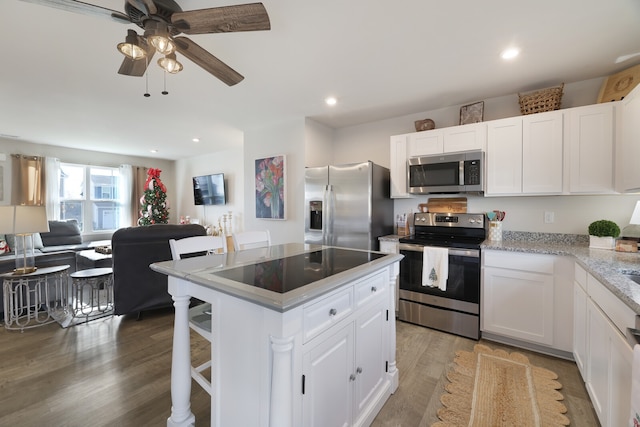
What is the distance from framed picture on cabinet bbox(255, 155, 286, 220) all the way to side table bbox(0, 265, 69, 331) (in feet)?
7.75

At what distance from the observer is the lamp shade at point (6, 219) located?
2.54m

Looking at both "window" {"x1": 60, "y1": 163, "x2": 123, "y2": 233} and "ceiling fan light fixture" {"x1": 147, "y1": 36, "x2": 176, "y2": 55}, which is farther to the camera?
"window" {"x1": 60, "y1": 163, "x2": 123, "y2": 233}

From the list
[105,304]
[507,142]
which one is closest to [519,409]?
[507,142]

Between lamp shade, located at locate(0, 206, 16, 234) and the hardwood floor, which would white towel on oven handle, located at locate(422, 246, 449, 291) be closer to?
the hardwood floor

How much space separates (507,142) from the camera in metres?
2.63

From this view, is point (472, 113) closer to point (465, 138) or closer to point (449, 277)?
point (465, 138)

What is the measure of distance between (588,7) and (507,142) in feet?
3.81

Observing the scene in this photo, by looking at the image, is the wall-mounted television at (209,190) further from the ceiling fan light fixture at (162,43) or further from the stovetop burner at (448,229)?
the ceiling fan light fixture at (162,43)

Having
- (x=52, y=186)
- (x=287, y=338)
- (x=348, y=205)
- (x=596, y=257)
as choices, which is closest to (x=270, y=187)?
(x=348, y=205)

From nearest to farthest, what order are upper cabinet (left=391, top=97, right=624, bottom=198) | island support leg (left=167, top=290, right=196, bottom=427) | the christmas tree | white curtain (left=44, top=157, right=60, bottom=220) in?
island support leg (left=167, top=290, right=196, bottom=427)
upper cabinet (left=391, top=97, right=624, bottom=198)
white curtain (left=44, top=157, right=60, bottom=220)
the christmas tree

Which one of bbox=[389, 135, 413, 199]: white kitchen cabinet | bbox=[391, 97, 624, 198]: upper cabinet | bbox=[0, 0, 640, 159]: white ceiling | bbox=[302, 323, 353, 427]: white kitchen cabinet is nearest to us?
bbox=[302, 323, 353, 427]: white kitchen cabinet

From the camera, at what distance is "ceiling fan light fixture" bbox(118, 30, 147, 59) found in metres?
1.50

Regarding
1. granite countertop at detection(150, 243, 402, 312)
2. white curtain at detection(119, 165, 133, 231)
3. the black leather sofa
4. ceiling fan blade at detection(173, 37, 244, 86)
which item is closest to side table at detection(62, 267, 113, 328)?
the black leather sofa

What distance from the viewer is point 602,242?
89.0 inches
